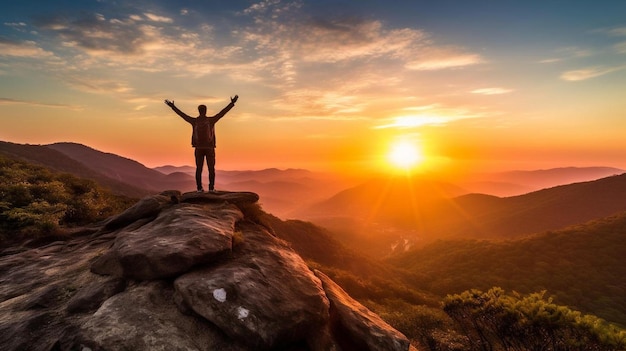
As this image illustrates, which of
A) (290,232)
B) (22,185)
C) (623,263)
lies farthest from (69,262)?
(623,263)

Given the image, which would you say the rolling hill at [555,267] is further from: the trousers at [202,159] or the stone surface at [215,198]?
the trousers at [202,159]

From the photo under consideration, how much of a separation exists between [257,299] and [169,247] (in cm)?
330

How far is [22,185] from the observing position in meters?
19.3

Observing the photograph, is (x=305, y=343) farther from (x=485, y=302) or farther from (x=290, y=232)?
(x=290, y=232)

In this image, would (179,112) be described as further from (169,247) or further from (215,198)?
(169,247)

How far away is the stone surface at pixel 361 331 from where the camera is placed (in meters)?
9.73

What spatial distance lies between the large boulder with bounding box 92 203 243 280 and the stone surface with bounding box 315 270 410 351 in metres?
4.61

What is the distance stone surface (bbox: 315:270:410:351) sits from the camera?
9727 millimetres

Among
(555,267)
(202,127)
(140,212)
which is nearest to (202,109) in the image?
(202,127)

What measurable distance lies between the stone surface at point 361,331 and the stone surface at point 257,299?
914 millimetres

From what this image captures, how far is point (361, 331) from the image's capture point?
33.0 ft

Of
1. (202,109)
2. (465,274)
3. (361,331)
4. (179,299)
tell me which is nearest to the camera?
(179,299)

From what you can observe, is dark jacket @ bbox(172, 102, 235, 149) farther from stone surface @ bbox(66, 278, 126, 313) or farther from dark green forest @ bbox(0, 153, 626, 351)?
stone surface @ bbox(66, 278, 126, 313)

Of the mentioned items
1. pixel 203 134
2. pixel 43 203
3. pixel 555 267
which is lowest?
pixel 555 267
